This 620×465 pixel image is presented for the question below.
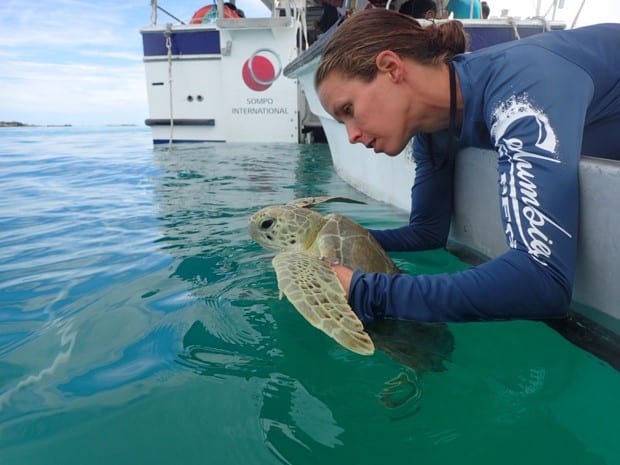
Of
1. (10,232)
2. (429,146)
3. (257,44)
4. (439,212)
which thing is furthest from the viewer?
(257,44)

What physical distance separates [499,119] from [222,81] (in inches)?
309

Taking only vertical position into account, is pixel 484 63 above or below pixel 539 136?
above

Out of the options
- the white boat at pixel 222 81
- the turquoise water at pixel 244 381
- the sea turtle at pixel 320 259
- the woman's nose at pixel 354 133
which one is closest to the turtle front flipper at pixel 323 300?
the sea turtle at pixel 320 259

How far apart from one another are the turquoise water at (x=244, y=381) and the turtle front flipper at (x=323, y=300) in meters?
0.23

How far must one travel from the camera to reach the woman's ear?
55.7 inches

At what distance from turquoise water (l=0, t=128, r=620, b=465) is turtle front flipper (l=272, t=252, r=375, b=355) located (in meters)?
0.23

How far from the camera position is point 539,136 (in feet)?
4.02

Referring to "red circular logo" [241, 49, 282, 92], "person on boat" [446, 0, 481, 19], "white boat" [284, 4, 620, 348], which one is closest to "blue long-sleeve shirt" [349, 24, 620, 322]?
"white boat" [284, 4, 620, 348]

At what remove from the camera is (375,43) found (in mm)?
1436

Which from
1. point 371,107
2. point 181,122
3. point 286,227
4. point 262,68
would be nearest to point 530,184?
point 371,107

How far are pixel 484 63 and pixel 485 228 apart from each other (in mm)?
883

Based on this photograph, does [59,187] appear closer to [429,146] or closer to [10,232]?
[10,232]

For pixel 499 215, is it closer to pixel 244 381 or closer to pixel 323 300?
pixel 323 300

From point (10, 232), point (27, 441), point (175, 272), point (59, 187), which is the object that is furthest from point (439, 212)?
point (59, 187)
